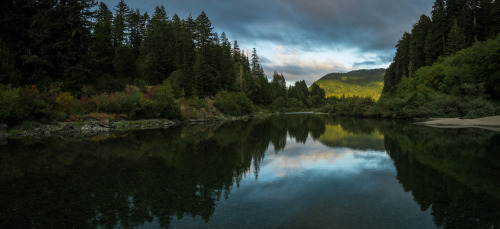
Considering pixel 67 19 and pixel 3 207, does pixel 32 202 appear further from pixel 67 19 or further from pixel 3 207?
pixel 67 19

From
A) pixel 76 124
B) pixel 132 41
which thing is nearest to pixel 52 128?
pixel 76 124

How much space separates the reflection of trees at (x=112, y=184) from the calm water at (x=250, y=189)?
0.03m

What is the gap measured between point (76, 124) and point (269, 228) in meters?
28.9

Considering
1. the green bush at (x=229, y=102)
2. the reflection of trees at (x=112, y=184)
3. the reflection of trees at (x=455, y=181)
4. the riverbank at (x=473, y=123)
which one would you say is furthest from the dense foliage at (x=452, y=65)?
the reflection of trees at (x=112, y=184)

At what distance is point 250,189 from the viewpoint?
8.30 meters

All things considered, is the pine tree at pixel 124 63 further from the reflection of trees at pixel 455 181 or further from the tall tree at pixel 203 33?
the reflection of trees at pixel 455 181

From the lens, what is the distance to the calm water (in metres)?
5.84

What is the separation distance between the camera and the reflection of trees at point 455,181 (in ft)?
19.2

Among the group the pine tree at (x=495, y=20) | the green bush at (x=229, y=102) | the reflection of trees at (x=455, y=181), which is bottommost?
the reflection of trees at (x=455, y=181)

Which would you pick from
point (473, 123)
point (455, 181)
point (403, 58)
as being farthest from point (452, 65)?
point (455, 181)

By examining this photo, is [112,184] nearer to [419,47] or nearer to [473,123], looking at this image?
[473,123]

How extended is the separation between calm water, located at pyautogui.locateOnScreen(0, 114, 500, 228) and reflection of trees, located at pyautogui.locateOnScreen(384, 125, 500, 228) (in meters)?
0.03

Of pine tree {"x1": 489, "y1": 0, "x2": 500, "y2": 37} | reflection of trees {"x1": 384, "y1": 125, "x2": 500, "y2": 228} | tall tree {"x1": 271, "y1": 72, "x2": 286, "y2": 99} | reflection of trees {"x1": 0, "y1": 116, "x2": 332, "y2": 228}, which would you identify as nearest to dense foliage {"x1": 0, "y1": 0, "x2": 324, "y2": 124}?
reflection of trees {"x1": 0, "y1": 116, "x2": 332, "y2": 228}

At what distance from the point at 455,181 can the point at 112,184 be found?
442 inches
